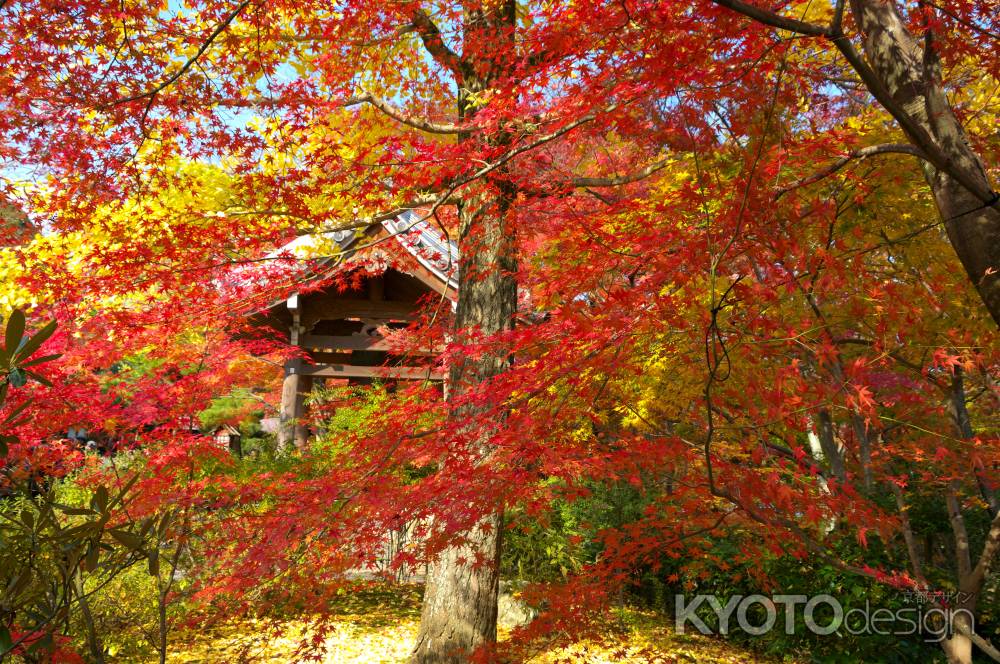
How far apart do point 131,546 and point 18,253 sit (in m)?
10.4

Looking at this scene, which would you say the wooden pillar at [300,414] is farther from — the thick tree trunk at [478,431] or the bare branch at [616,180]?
the bare branch at [616,180]

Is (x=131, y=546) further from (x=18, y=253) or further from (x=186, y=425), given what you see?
(x=18, y=253)

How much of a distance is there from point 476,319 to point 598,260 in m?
1.80

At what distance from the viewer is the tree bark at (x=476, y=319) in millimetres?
5129

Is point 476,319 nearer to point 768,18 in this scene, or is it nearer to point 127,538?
point 768,18

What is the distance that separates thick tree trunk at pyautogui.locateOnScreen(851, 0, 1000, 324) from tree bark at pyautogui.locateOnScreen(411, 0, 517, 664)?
2696 mm

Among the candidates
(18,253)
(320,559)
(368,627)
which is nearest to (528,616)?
(368,627)

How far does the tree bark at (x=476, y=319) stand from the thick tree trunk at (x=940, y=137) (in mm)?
2696

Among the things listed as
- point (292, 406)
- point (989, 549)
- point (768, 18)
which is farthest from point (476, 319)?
point (292, 406)

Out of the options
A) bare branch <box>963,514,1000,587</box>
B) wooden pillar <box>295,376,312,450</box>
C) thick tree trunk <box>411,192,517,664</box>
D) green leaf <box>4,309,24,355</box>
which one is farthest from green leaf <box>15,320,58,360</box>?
wooden pillar <box>295,376,312,450</box>

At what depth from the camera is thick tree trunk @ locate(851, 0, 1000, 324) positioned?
2.74 meters

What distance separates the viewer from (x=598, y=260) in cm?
418

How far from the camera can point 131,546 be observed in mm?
1481

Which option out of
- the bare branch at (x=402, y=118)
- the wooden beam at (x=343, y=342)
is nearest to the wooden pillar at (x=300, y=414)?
the wooden beam at (x=343, y=342)
